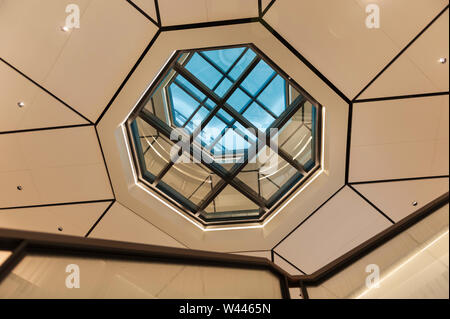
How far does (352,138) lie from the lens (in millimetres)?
7172

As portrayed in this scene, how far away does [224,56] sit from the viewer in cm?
720

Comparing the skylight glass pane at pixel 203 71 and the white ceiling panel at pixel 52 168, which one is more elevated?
the skylight glass pane at pixel 203 71

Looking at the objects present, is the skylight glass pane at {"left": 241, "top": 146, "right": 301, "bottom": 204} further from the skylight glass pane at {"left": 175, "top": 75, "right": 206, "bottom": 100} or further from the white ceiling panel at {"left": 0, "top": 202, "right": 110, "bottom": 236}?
the white ceiling panel at {"left": 0, "top": 202, "right": 110, "bottom": 236}

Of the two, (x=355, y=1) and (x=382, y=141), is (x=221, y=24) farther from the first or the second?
(x=382, y=141)

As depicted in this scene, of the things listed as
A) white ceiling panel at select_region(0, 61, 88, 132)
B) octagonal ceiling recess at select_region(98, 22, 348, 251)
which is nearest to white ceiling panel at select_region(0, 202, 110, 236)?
octagonal ceiling recess at select_region(98, 22, 348, 251)

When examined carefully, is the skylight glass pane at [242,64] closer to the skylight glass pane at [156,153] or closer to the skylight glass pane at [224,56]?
the skylight glass pane at [224,56]

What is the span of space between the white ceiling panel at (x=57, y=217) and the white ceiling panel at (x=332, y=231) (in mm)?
4715

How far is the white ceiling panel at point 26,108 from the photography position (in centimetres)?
654

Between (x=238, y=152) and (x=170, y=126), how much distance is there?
1700mm

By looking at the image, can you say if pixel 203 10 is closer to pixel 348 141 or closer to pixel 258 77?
pixel 258 77

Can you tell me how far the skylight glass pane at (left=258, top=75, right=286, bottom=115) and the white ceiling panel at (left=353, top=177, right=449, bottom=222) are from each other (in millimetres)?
2478

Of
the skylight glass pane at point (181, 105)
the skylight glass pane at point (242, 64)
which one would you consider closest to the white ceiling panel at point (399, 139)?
the skylight glass pane at point (242, 64)

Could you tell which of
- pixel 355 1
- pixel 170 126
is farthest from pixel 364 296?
pixel 170 126

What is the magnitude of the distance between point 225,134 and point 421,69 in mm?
4075
